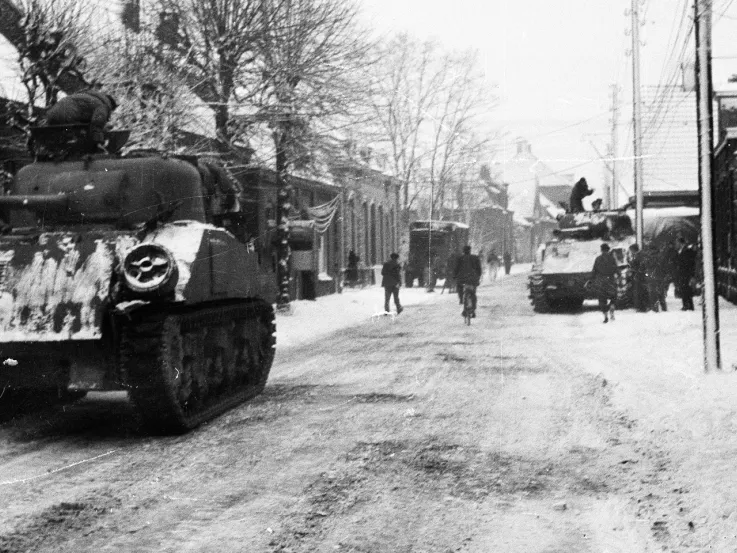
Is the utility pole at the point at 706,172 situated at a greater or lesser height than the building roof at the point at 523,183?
lesser

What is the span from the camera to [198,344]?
31.0 feet

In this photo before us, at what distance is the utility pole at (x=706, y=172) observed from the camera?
39.9 feet

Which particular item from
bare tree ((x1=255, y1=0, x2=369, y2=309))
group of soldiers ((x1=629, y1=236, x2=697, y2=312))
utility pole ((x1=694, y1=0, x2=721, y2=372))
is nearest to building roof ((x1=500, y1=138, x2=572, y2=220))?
group of soldiers ((x1=629, y1=236, x2=697, y2=312))

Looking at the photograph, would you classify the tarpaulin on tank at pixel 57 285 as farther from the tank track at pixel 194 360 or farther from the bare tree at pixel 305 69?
the bare tree at pixel 305 69

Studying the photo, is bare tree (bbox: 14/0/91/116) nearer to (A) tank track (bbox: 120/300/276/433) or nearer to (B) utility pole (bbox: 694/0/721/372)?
(A) tank track (bbox: 120/300/276/433)

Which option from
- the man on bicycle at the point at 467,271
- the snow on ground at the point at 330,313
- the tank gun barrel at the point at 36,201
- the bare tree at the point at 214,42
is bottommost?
the snow on ground at the point at 330,313

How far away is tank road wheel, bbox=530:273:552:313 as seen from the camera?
995 inches

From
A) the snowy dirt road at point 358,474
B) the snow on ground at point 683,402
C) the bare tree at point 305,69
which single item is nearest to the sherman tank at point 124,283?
the snowy dirt road at point 358,474

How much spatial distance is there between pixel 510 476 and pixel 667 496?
3.55 feet

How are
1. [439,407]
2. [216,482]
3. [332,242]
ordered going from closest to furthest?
[216,482]
[439,407]
[332,242]

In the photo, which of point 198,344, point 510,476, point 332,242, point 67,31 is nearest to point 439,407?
point 198,344

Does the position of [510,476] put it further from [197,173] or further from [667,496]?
[197,173]

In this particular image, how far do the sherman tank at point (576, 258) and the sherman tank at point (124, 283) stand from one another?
1502 centimetres

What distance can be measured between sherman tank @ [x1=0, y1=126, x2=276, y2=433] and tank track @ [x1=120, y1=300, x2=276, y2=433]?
0.5 inches
